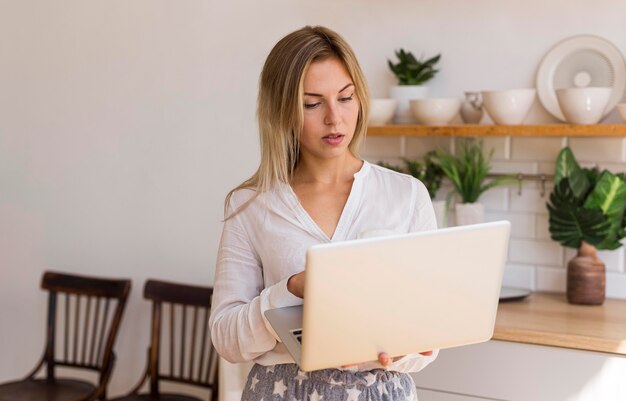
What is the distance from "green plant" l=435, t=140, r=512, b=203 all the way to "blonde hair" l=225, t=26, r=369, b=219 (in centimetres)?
113

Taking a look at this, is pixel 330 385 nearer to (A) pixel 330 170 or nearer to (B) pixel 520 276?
(A) pixel 330 170

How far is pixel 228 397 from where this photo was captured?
7.94ft

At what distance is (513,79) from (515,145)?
8.5 inches

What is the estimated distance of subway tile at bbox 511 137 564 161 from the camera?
289 cm

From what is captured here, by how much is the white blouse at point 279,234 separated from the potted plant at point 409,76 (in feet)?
3.93

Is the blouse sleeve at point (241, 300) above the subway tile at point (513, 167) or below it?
below

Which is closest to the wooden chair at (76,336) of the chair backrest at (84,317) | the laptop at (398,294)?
the chair backrest at (84,317)

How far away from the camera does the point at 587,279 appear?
106 inches

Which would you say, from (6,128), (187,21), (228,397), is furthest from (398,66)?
(6,128)

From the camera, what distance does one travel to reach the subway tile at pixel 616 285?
281 centimetres

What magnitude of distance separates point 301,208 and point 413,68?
1.31 meters

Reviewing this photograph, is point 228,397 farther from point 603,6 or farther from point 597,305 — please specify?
point 603,6

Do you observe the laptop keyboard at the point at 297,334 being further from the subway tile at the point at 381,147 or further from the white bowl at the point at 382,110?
the subway tile at the point at 381,147

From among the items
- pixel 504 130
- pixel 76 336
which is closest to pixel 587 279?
pixel 504 130
